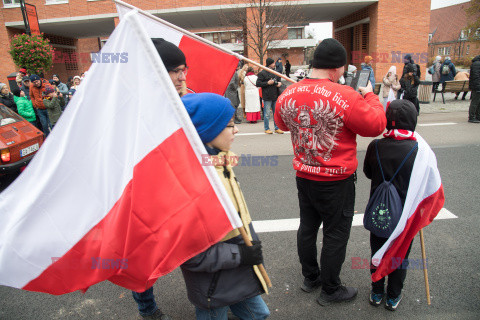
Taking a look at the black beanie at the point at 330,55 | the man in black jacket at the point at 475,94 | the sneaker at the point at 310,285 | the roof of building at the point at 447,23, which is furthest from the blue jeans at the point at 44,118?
the roof of building at the point at 447,23

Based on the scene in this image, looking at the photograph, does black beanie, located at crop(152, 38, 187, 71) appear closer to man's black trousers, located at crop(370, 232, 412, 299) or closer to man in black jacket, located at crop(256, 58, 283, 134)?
man's black trousers, located at crop(370, 232, 412, 299)

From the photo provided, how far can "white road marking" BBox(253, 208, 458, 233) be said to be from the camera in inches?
155

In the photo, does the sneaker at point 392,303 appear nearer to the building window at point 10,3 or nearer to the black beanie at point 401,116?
the black beanie at point 401,116

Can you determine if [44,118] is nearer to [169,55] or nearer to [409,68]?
[169,55]

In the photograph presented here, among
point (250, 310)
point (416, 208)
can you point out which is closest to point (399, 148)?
point (416, 208)

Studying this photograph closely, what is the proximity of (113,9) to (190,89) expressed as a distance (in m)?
24.7

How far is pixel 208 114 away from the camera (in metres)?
1.71

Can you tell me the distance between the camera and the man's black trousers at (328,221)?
7.93 feet

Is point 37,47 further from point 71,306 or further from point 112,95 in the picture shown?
point 112,95

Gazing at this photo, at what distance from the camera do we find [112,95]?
1.62 metres

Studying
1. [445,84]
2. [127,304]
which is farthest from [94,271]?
[445,84]

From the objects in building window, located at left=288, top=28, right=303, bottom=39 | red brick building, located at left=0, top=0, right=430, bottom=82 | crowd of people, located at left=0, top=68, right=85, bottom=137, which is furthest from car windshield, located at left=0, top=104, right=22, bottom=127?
building window, located at left=288, top=28, right=303, bottom=39

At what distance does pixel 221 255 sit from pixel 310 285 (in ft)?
5.01

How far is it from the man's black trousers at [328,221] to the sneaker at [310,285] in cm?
16
